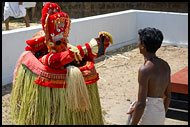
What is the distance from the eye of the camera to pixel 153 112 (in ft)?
9.43

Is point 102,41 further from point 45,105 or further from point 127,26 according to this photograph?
point 127,26

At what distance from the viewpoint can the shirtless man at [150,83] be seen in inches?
109

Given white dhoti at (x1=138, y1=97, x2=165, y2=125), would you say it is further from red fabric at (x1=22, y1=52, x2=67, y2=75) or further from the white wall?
the white wall

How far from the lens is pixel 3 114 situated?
5027mm

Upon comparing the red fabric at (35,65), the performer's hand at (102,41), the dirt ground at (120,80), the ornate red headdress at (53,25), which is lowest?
the dirt ground at (120,80)

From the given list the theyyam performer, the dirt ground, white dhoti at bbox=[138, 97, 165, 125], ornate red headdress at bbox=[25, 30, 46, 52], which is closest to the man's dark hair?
white dhoti at bbox=[138, 97, 165, 125]

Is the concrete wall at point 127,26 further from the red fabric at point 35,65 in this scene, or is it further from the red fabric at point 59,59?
the red fabric at point 59,59

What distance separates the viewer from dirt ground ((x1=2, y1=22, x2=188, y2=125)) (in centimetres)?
512

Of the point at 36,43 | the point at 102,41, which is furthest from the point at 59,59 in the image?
the point at 36,43

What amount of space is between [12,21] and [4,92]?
25.0ft

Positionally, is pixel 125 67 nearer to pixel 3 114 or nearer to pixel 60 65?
pixel 3 114

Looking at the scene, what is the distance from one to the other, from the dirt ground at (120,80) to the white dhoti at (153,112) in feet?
6.51

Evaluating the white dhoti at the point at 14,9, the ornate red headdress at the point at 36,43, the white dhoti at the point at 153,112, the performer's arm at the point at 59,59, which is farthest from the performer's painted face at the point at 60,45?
the white dhoti at the point at 14,9

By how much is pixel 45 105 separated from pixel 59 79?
13.7 inches
